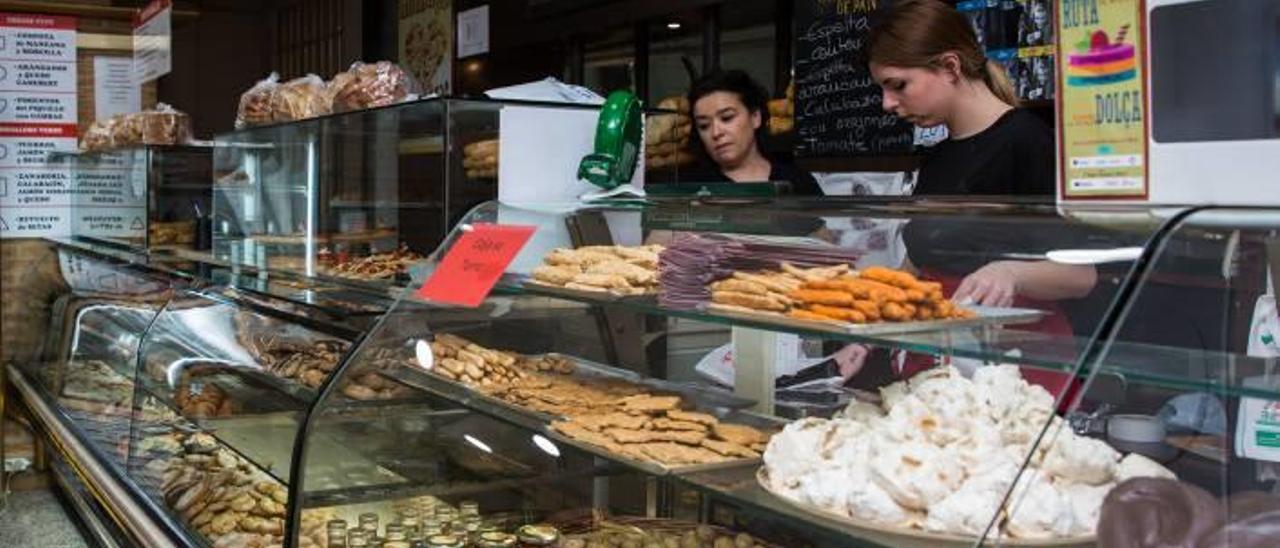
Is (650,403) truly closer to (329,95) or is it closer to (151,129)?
(329,95)

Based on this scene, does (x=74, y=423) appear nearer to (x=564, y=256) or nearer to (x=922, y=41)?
(x=564, y=256)

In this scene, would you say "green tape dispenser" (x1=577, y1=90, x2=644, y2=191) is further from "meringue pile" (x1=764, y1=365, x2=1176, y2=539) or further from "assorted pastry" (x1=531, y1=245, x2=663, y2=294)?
"meringue pile" (x1=764, y1=365, x2=1176, y2=539)

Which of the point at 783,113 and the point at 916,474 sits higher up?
the point at 783,113

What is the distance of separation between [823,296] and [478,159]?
44.2 inches

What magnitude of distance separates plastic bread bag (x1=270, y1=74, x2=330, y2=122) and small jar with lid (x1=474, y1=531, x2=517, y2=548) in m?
1.67

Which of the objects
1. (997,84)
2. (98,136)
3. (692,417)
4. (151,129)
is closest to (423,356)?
(692,417)

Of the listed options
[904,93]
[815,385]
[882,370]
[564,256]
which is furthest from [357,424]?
[904,93]

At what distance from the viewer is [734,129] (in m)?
3.63

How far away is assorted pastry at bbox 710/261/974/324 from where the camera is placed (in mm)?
1434

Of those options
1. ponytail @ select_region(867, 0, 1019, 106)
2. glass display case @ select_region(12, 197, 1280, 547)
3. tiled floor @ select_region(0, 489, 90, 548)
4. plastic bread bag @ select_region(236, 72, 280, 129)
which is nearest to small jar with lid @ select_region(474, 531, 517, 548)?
glass display case @ select_region(12, 197, 1280, 547)

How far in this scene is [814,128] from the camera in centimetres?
411

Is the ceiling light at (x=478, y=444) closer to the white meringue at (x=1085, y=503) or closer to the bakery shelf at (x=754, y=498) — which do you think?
the bakery shelf at (x=754, y=498)

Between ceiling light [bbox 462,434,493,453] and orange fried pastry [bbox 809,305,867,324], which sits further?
ceiling light [bbox 462,434,493,453]

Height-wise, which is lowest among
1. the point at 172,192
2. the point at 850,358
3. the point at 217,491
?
the point at 217,491
